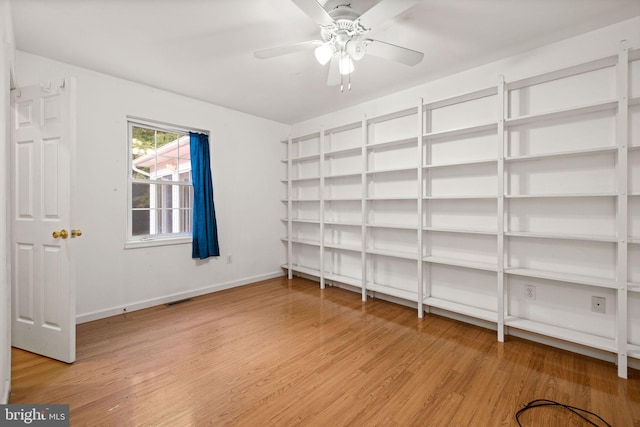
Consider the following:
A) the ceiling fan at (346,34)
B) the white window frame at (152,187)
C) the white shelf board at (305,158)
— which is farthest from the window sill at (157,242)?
the ceiling fan at (346,34)

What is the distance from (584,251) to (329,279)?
2768 mm

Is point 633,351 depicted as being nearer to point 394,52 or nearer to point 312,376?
point 312,376

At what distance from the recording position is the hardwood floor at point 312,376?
64.8 inches

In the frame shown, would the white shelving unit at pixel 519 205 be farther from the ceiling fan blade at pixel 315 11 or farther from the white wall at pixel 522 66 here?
the ceiling fan blade at pixel 315 11

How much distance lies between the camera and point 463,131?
285 cm

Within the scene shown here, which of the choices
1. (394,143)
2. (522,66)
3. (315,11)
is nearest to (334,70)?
(315,11)

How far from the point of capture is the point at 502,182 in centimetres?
250

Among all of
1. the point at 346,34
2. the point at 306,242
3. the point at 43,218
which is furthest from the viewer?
the point at 306,242

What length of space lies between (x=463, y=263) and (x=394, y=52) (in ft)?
6.64

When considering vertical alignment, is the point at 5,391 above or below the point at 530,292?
below

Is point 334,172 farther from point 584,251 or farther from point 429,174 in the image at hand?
point 584,251

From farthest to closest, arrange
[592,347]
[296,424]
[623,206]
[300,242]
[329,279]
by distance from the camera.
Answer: [300,242] → [329,279] → [592,347] → [623,206] → [296,424]

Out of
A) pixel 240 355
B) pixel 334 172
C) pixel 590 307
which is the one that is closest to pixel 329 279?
pixel 334 172

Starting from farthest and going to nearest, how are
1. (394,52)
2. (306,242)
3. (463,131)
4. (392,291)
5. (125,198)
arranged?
(306,242) < (392,291) < (125,198) < (463,131) < (394,52)
